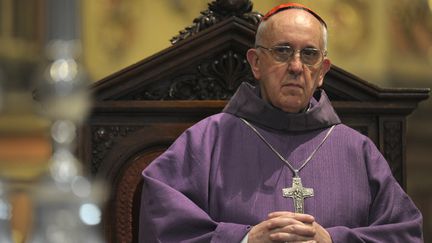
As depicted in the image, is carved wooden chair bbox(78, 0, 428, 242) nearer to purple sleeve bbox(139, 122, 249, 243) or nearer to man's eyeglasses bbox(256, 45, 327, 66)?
purple sleeve bbox(139, 122, 249, 243)

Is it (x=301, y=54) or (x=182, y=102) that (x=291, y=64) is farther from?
(x=182, y=102)

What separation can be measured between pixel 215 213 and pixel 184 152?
10.9 inches

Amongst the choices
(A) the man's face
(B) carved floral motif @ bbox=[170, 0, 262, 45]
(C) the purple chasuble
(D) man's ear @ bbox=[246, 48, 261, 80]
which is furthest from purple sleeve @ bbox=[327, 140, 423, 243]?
(B) carved floral motif @ bbox=[170, 0, 262, 45]

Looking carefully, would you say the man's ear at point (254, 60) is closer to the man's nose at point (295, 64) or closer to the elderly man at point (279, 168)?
the elderly man at point (279, 168)

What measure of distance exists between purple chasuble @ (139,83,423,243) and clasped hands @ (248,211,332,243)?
3.2 inches

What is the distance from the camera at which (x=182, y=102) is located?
3500 millimetres

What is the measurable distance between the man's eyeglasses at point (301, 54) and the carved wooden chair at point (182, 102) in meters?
0.50

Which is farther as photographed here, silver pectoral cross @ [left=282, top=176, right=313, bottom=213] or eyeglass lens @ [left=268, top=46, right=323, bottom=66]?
eyeglass lens @ [left=268, top=46, right=323, bottom=66]

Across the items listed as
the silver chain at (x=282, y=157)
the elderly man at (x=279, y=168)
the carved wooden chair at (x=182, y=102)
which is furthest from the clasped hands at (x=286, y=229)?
the carved wooden chair at (x=182, y=102)

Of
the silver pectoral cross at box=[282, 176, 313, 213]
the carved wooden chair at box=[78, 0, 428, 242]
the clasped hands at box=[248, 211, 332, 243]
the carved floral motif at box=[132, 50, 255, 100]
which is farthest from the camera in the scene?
the carved floral motif at box=[132, 50, 255, 100]

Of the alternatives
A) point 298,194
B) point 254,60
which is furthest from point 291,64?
point 298,194

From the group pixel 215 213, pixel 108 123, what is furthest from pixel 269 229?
pixel 108 123

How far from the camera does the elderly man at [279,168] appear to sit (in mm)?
2902

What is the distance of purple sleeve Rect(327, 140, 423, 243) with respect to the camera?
287 centimetres
